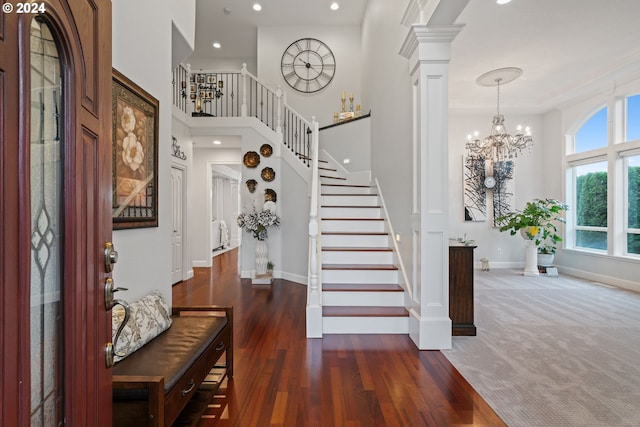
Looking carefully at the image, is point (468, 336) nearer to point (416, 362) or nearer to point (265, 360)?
point (416, 362)

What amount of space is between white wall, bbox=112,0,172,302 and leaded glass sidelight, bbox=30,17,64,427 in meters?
1.26

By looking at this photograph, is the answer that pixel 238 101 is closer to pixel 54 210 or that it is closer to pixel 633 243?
pixel 54 210

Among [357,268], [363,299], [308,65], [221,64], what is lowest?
[363,299]

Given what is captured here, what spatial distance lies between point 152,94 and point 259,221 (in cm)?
341

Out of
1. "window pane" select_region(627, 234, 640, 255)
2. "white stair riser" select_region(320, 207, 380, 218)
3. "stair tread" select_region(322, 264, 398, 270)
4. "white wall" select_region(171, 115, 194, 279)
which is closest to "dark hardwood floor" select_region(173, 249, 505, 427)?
"stair tread" select_region(322, 264, 398, 270)

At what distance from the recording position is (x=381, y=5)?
5.25 m

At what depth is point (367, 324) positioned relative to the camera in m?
3.45

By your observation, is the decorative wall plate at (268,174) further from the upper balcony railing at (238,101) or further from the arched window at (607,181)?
the arched window at (607,181)

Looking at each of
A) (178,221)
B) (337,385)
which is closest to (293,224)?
(178,221)

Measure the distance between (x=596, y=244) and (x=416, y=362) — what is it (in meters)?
5.72

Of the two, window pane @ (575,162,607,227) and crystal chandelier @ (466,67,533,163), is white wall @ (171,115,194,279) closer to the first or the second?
crystal chandelier @ (466,67,533,163)

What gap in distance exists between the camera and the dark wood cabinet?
3.40 metres

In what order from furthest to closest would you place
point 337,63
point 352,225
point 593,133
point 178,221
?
point 337,63 < point 593,133 < point 178,221 < point 352,225

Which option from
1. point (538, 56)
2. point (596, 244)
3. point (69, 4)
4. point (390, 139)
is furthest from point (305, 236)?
point (596, 244)
